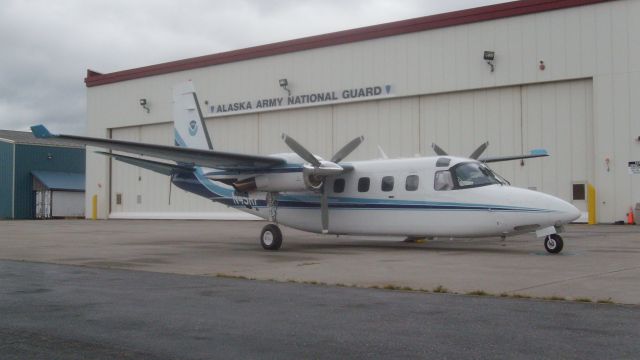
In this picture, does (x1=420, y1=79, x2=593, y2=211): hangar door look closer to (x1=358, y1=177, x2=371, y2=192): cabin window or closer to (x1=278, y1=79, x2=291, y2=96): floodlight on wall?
(x1=278, y1=79, x2=291, y2=96): floodlight on wall

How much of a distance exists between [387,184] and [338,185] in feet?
5.93

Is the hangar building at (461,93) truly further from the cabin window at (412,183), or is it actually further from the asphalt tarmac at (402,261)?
the cabin window at (412,183)

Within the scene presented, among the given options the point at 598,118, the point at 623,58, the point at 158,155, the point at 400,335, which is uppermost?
the point at 623,58

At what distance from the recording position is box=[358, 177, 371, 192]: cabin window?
1981 centimetres

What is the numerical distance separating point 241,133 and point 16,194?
91.5 feet

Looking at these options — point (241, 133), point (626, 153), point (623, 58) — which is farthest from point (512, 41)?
point (241, 133)

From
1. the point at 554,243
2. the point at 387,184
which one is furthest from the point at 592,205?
the point at 554,243

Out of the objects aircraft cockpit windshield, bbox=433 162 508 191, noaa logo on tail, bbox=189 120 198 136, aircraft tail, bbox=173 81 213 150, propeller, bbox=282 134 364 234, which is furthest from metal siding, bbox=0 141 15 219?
aircraft cockpit windshield, bbox=433 162 508 191

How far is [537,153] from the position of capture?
71.6 ft

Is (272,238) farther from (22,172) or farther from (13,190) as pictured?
(22,172)

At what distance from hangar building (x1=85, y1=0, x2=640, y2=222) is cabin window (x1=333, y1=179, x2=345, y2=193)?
1488 centimetres

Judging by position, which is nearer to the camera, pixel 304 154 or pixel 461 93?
pixel 304 154

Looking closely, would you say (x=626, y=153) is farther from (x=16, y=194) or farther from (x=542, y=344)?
(x=16, y=194)

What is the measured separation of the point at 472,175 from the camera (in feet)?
57.7
